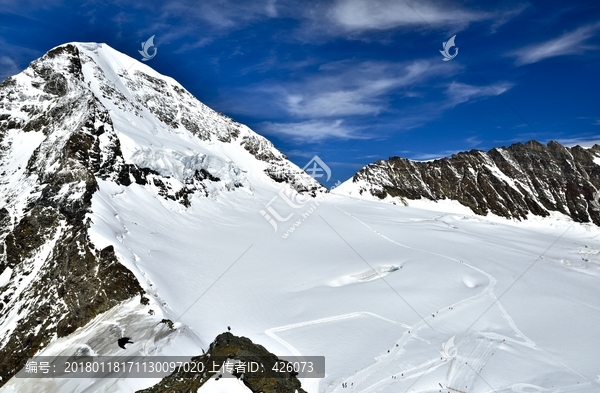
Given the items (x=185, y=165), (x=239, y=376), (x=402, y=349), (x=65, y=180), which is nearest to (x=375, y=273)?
(x=402, y=349)

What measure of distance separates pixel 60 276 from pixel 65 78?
106ft

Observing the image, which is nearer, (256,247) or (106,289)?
(106,289)

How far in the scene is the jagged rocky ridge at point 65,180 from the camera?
70.7ft

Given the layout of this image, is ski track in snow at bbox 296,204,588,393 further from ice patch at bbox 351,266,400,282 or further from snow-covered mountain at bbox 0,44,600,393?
ice patch at bbox 351,266,400,282

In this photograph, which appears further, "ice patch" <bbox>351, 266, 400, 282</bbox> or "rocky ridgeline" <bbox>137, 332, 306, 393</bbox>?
"ice patch" <bbox>351, 266, 400, 282</bbox>

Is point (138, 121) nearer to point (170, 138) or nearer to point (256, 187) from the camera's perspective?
point (170, 138)

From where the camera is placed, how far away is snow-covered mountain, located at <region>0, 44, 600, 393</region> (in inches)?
659

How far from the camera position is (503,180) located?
334ft

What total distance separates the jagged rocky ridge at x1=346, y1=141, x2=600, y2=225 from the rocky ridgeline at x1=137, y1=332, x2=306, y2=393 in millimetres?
79604

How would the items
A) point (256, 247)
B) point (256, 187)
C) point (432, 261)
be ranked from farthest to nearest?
Answer: point (256, 187), point (256, 247), point (432, 261)

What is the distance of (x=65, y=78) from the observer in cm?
4472

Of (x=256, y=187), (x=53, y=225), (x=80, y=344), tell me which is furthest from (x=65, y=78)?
(x=80, y=344)

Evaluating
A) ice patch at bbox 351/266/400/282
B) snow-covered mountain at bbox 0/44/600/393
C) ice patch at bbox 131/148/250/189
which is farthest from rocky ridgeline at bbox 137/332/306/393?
ice patch at bbox 131/148/250/189

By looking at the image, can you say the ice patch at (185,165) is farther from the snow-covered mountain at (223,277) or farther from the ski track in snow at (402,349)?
the ski track in snow at (402,349)
